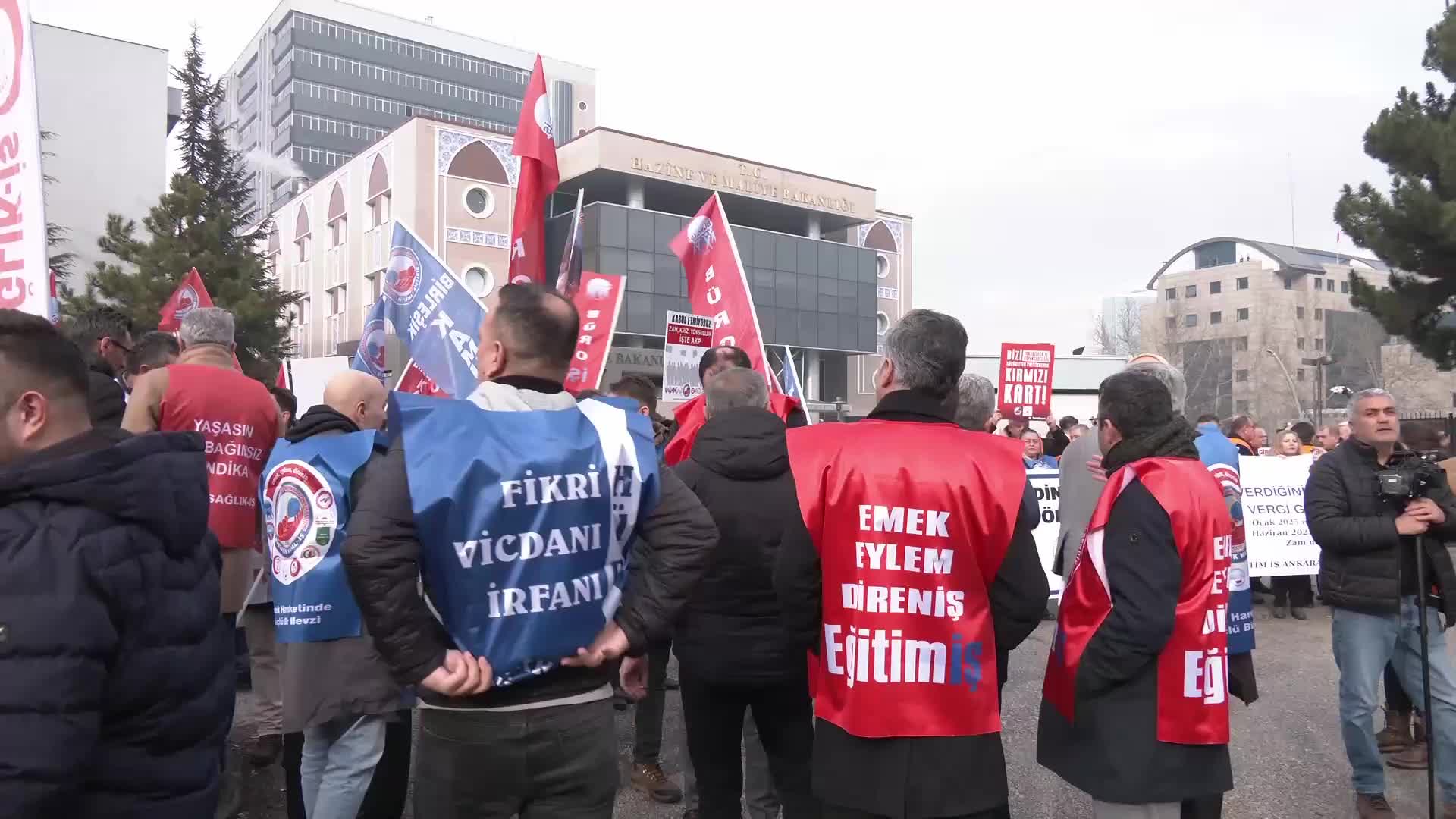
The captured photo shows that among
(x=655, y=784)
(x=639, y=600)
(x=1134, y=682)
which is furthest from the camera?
(x=655, y=784)

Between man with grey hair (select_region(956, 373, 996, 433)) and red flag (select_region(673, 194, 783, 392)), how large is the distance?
2594 mm

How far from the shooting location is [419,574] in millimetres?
2391

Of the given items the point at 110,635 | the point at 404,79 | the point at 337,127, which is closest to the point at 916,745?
the point at 110,635

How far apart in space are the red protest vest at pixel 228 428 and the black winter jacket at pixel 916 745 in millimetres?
2933

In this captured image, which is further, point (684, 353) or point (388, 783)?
point (684, 353)

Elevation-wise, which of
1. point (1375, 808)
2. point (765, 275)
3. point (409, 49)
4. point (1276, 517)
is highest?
point (409, 49)

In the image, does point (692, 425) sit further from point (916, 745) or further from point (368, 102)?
point (368, 102)

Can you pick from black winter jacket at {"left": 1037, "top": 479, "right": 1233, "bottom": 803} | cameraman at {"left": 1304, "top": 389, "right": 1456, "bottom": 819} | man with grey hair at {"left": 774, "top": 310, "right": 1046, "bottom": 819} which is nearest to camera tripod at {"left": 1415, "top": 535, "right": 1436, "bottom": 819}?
cameraman at {"left": 1304, "top": 389, "right": 1456, "bottom": 819}

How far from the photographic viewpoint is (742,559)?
3.84 meters

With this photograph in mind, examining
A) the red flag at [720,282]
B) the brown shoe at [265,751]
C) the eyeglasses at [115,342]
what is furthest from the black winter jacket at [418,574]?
the red flag at [720,282]

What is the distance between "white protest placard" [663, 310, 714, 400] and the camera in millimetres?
8031

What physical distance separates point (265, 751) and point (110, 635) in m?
3.86

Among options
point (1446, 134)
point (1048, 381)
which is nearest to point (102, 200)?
point (1048, 381)

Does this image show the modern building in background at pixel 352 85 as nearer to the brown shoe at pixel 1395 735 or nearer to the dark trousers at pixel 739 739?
the brown shoe at pixel 1395 735
